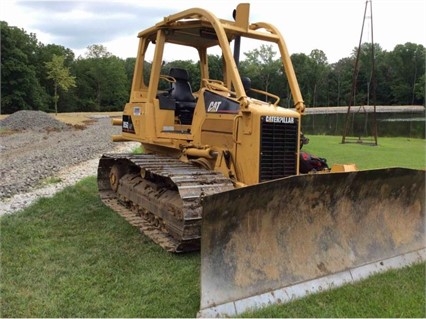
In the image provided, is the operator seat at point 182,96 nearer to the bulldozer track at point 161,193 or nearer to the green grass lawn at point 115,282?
the bulldozer track at point 161,193

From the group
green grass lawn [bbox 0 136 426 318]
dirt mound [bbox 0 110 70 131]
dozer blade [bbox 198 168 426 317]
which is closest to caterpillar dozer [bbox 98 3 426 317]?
dozer blade [bbox 198 168 426 317]

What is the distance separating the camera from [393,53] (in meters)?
83.8

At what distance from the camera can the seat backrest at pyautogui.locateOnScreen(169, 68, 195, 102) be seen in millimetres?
7199

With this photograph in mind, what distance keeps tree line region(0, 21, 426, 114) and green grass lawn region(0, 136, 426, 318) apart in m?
41.7

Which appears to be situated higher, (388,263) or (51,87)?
(51,87)

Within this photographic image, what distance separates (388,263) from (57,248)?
11.7ft

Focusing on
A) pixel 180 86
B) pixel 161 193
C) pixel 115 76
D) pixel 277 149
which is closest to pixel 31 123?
pixel 180 86

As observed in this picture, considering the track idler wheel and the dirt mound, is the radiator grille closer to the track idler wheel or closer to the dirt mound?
the track idler wheel

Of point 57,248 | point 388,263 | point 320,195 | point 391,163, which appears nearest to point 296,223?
point 320,195

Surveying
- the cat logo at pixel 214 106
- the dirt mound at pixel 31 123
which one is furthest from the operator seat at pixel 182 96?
the dirt mound at pixel 31 123

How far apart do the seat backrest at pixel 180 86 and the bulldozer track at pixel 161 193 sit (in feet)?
3.40

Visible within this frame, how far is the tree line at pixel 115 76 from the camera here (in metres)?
57.4

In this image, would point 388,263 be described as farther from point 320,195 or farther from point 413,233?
point 320,195

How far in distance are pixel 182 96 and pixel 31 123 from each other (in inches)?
1047
